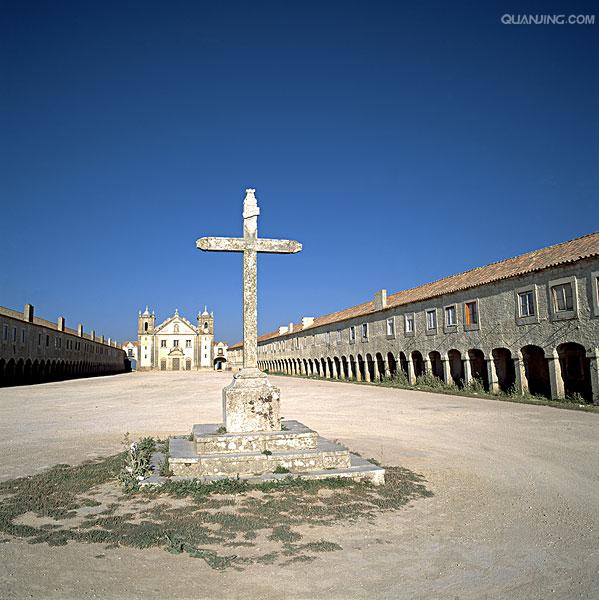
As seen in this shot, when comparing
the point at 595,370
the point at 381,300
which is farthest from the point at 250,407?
the point at 381,300

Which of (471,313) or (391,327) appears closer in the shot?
(471,313)

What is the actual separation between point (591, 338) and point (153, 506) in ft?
52.9

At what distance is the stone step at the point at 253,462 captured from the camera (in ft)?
20.0

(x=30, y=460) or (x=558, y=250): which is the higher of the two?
(x=558, y=250)

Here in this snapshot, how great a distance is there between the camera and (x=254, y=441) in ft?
21.5

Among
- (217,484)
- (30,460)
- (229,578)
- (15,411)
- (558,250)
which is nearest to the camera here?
(229,578)

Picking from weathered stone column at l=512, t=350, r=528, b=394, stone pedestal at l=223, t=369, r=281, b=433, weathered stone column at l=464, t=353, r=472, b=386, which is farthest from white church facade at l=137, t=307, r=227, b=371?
stone pedestal at l=223, t=369, r=281, b=433

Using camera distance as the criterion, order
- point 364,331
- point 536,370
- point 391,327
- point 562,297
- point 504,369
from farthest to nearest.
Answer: point 364,331, point 391,327, point 504,369, point 536,370, point 562,297

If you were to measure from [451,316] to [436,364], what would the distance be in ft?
16.1

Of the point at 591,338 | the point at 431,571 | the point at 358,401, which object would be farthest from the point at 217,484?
the point at 591,338

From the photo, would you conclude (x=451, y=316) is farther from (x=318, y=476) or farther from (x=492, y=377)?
(x=318, y=476)

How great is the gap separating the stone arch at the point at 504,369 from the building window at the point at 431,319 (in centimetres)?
381

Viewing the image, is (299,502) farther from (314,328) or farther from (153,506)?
(314,328)

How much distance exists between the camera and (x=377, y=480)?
19.9ft
